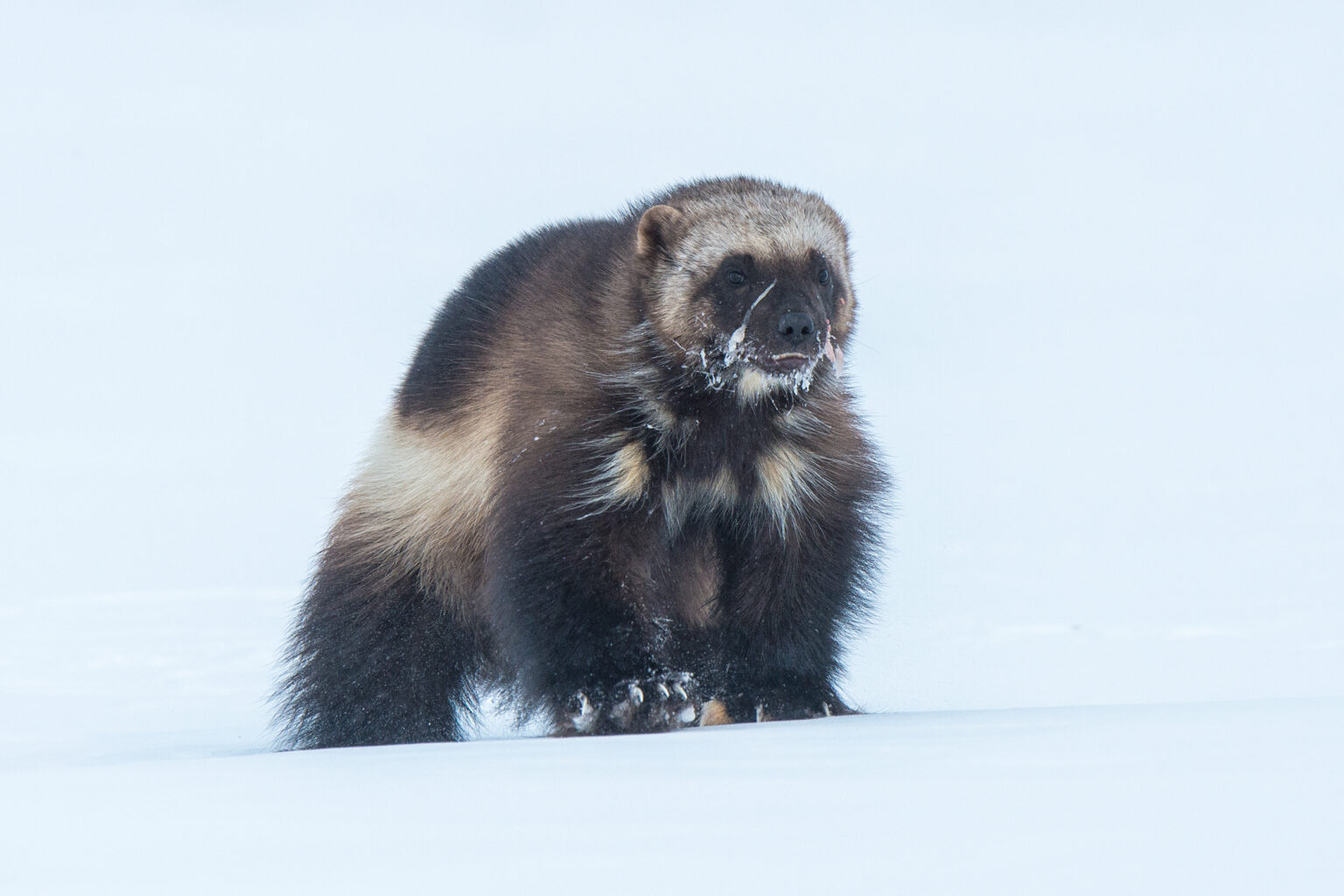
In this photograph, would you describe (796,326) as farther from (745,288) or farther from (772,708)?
(772,708)

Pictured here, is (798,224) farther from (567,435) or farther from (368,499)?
(368,499)

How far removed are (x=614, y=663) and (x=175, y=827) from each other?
164cm

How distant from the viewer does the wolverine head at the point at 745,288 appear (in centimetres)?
369

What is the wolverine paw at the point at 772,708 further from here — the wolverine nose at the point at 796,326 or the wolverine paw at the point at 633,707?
the wolverine nose at the point at 796,326

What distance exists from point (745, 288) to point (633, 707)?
1.12 metres

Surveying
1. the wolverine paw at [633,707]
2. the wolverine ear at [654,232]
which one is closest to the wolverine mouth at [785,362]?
the wolverine ear at [654,232]

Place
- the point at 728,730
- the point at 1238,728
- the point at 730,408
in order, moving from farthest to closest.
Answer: the point at 730,408
the point at 728,730
the point at 1238,728

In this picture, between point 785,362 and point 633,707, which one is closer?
point 633,707

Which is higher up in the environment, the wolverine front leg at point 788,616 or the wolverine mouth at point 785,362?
the wolverine mouth at point 785,362

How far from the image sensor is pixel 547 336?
397 cm

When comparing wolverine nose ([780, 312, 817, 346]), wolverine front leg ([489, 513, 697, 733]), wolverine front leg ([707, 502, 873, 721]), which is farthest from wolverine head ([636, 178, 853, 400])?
wolverine front leg ([489, 513, 697, 733])

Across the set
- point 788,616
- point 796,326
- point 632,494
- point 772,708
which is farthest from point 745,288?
point 772,708

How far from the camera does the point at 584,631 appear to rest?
359 centimetres

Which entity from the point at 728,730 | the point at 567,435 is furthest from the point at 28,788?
the point at 567,435
